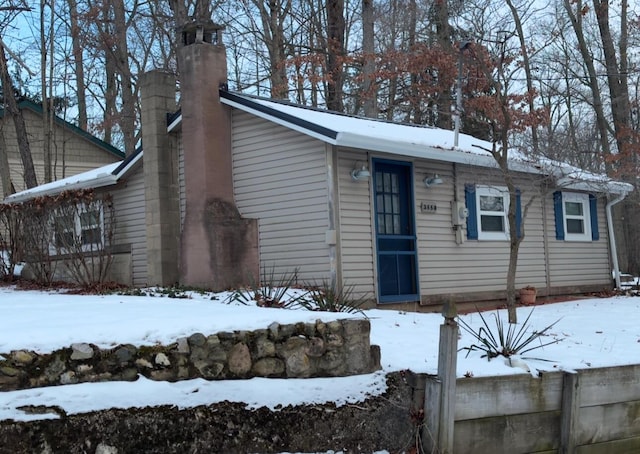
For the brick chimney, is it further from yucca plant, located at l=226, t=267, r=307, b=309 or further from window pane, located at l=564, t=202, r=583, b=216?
window pane, located at l=564, t=202, r=583, b=216

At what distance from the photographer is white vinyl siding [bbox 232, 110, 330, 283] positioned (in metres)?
9.69

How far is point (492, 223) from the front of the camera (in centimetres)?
1212

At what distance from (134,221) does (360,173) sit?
16.1 feet

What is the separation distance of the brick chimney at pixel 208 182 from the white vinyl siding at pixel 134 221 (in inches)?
85.1

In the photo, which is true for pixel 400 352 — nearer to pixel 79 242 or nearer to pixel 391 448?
pixel 391 448

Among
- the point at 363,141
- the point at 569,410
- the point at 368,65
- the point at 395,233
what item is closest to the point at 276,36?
the point at 368,65

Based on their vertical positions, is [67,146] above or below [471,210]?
above

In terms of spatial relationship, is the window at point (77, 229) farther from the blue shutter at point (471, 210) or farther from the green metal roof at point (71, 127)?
the green metal roof at point (71, 127)

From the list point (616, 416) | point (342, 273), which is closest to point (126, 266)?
point (342, 273)

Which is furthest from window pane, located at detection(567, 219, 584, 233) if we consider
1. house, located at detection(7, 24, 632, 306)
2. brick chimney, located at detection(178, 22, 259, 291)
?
brick chimney, located at detection(178, 22, 259, 291)

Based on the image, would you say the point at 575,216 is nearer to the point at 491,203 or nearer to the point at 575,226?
the point at 575,226

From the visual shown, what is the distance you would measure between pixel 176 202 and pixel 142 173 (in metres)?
1.24

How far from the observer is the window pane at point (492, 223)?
11.9m

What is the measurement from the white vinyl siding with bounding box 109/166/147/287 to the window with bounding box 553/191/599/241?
788cm
